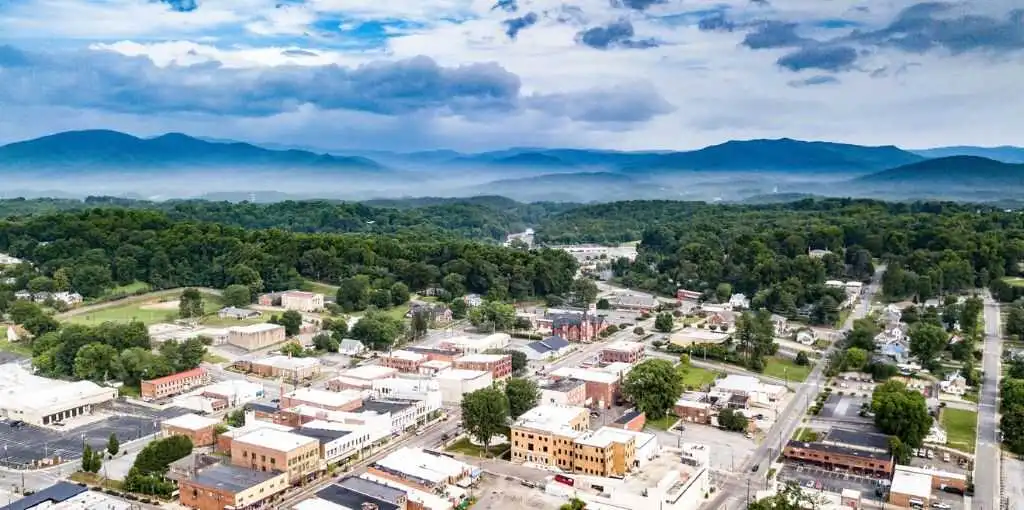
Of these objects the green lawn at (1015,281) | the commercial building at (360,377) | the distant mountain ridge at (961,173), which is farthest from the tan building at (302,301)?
the distant mountain ridge at (961,173)

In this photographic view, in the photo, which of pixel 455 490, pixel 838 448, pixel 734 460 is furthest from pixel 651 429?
pixel 455 490

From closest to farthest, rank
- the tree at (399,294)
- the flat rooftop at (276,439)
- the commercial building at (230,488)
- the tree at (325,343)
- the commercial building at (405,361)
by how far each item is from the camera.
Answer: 1. the commercial building at (230,488)
2. the flat rooftop at (276,439)
3. the commercial building at (405,361)
4. the tree at (325,343)
5. the tree at (399,294)

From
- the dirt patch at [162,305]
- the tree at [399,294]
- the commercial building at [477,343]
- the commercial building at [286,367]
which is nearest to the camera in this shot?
the commercial building at [286,367]

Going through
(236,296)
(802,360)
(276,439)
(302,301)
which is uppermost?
(236,296)

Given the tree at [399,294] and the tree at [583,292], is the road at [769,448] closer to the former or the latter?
the tree at [583,292]

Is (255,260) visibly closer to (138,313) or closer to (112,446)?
(138,313)

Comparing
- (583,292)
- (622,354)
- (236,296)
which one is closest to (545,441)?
(622,354)

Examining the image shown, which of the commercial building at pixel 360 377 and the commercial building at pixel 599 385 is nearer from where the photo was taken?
the commercial building at pixel 599 385
